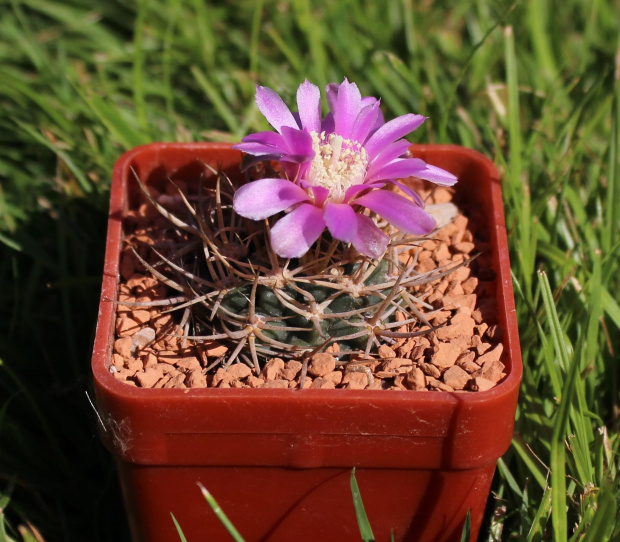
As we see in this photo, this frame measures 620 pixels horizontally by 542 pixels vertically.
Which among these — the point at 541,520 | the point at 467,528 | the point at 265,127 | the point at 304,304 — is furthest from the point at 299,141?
the point at 265,127

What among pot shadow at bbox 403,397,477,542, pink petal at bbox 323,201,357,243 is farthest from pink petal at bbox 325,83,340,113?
pot shadow at bbox 403,397,477,542

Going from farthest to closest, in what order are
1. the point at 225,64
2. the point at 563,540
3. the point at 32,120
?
the point at 225,64, the point at 32,120, the point at 563,540

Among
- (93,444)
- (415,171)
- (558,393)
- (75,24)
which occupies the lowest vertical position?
(93,444)

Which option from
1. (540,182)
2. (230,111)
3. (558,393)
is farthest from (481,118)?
(558,393)

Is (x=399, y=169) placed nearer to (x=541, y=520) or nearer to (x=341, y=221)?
(x=341, y=221)

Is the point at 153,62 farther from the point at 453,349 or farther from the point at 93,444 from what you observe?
the point at 453,349

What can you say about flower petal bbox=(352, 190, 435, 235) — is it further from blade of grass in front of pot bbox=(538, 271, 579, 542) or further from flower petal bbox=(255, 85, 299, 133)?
blade of grass in front of pot bbox=(538, 271, 579, 542)
